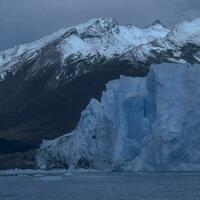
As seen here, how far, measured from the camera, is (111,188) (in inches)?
2800

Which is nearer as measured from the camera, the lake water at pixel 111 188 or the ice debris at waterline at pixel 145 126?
the lake water at pixel 111 188

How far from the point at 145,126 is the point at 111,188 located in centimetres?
1469

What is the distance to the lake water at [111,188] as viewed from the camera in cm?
6191

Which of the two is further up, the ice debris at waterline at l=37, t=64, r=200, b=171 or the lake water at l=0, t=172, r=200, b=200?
the ice debris at waterline at l=37, t=64, r=200, b=171

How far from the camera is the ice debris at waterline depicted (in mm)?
78688

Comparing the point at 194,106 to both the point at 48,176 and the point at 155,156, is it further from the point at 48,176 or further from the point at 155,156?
the point at 48,176

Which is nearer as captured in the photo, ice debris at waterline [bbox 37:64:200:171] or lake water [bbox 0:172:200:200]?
lake water [bbox 0:172:200:200]

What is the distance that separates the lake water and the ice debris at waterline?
183 cm

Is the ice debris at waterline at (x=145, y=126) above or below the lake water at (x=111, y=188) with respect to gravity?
above

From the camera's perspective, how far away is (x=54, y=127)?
6801 inches

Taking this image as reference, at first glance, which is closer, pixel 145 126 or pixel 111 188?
pixel 111 188

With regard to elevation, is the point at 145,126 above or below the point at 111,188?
above

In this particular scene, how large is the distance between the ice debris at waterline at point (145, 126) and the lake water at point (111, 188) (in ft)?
6.01

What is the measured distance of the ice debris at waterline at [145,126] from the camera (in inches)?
3098
